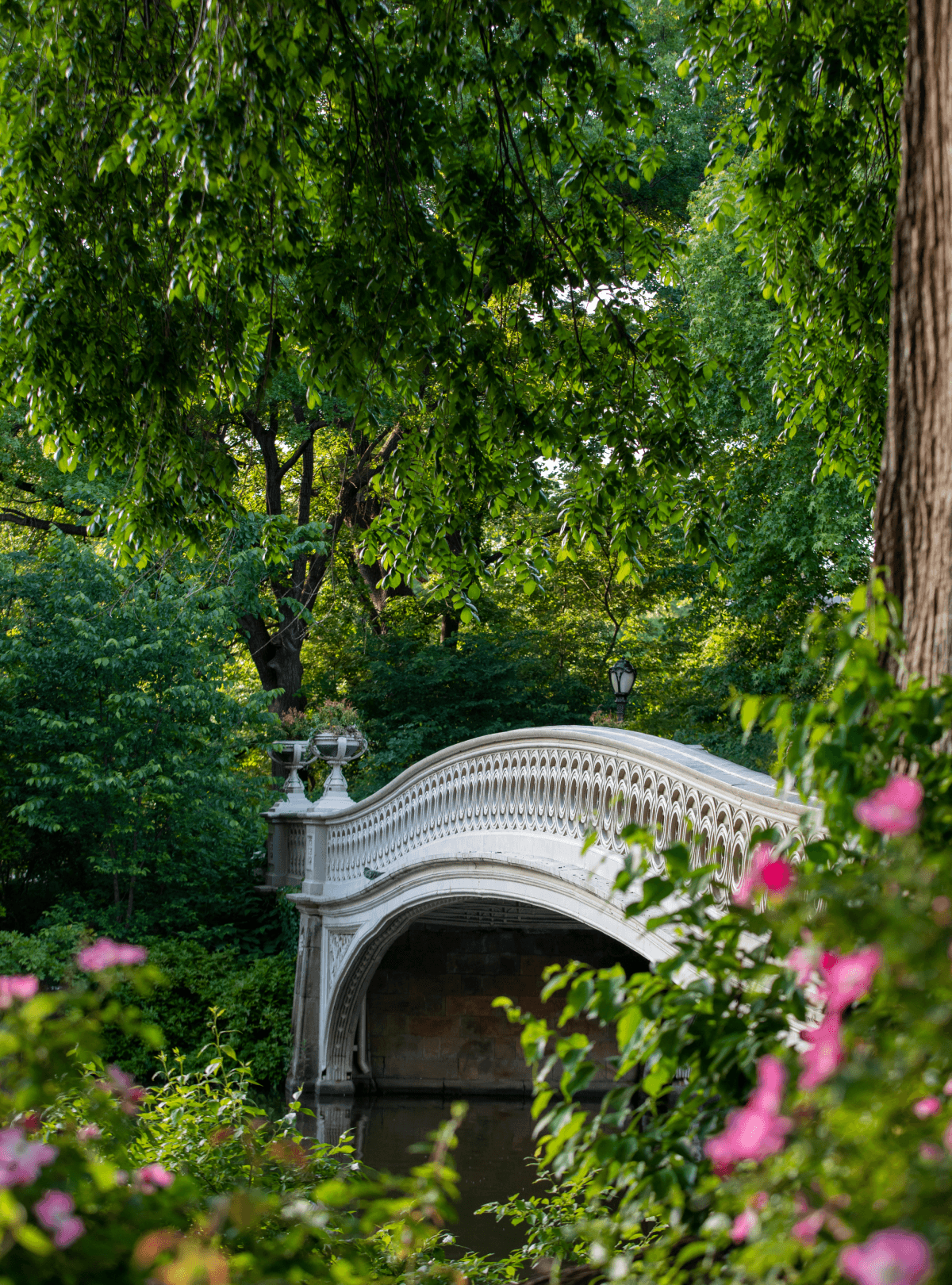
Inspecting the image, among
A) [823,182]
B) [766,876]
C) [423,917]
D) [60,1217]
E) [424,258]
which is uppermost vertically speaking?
[823,182]

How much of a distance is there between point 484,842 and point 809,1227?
28.6 ft

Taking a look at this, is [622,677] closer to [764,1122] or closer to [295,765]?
[295,765]

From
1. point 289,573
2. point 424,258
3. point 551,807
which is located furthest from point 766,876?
point 289,573

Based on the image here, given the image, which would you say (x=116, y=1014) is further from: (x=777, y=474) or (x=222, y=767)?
(x=777, y=474)

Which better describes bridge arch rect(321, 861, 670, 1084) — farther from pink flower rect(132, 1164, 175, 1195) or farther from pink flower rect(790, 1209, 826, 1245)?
pink flower rect(790, 1209, 826, 1245)

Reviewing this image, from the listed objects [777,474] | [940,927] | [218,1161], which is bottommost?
[218,1161]

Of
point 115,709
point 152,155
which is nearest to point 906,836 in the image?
point 152,155

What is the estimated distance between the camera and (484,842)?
32.7ft

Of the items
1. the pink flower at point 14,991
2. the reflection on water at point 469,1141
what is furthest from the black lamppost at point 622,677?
the pink flower at point 14,991

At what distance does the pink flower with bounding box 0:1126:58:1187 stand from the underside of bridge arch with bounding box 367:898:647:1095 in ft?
49.5

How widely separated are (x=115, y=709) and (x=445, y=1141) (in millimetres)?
13148

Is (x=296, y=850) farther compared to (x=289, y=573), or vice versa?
(x=289, y=573)

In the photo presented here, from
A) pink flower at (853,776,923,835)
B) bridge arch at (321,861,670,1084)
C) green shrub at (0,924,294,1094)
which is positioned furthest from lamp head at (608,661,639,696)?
pink flower at (853,776,923,835)

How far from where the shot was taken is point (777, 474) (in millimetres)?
17109
